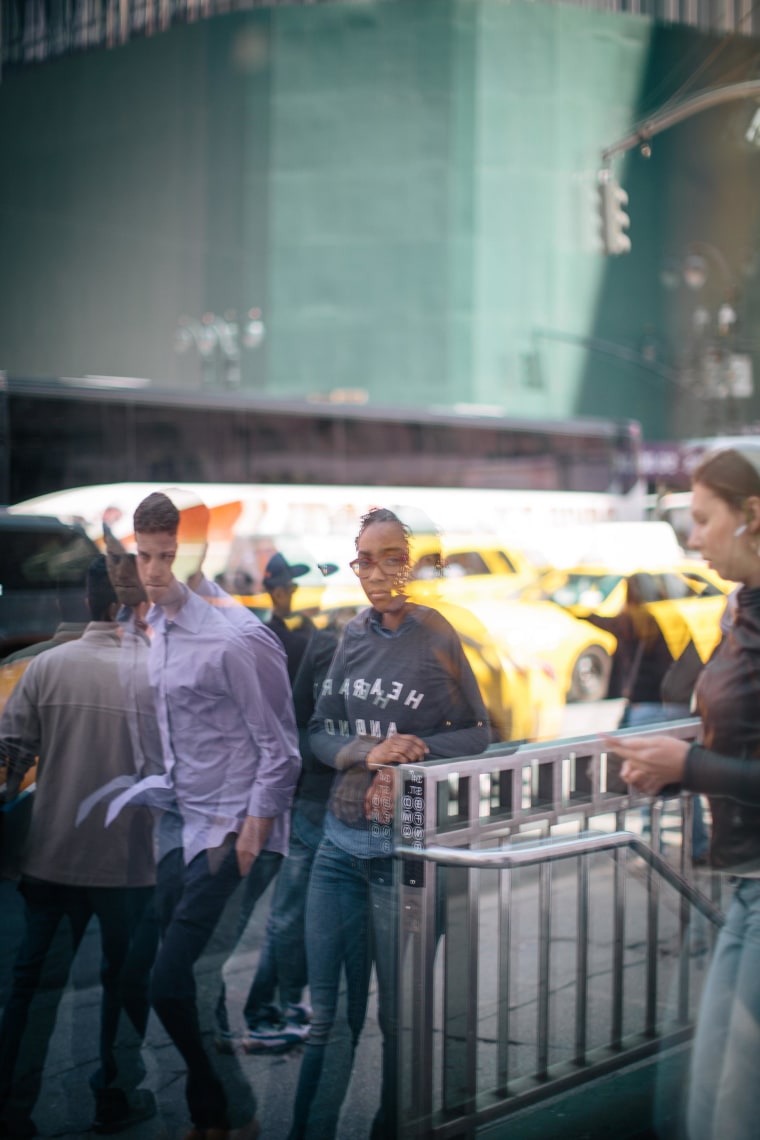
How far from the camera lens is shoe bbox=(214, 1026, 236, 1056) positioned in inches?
154

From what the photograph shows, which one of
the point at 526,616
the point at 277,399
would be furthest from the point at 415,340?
the point at 526,616

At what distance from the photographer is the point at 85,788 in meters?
3.48

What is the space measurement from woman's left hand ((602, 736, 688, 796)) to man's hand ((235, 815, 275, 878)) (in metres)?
1.26

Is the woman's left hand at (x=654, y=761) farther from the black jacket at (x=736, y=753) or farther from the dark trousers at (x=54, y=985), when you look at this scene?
the dark trousers at (x=54, y=985)

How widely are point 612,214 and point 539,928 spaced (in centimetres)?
916

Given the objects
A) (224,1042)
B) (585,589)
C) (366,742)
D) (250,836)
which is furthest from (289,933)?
(585,589)

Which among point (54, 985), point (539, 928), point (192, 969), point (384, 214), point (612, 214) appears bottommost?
point (54, 985)

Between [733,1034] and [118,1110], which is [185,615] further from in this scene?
[733,1034]

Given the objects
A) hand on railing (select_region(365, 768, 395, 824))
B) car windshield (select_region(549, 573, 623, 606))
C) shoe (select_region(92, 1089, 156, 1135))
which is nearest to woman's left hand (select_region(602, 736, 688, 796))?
hand on railing (select_region(365, 768, 395, 824))

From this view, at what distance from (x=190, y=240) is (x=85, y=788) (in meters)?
40.5

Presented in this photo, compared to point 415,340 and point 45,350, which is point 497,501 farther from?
point 45,350

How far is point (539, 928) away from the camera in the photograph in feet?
11.1

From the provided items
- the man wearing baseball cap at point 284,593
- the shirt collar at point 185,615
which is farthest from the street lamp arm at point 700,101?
the shirt collar at point 185,615

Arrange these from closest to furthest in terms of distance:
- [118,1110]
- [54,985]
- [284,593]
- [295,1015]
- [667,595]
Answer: [118,1110] → [54,985] → [295,1015] → [284,593] → [667,595]
